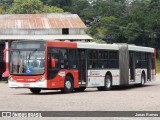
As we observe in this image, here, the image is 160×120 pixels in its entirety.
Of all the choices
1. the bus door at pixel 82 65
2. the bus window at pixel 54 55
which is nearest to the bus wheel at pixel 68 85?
the bus door at pixel 82 65

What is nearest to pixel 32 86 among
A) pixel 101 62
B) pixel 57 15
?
pixel 101 62

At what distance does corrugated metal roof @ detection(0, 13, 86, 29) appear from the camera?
62969mm

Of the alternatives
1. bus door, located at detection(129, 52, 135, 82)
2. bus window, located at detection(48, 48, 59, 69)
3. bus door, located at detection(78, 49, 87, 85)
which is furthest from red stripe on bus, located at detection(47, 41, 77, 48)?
bus door, located at detection(129, 52, 135, 82)

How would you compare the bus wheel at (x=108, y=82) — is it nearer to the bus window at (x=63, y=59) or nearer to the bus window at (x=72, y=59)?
the bus window at (x=72, y=59)

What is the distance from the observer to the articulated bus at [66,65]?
2642cm

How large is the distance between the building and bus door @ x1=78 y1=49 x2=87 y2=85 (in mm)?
30478

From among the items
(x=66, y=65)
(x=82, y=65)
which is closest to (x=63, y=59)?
(x=66, y=65)

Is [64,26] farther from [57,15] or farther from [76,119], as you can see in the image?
[76,119]

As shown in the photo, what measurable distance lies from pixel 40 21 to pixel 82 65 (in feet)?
120

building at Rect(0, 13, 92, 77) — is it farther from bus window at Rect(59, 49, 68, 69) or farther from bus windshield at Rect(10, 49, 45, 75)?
bus windshield at Rect(10, 49, 45, 75)

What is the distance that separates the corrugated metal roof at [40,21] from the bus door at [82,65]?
33712 millimetres

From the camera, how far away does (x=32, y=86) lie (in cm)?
2636

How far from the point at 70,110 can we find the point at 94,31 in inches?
4325

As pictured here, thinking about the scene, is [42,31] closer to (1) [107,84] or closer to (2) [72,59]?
(1) [107,84]
